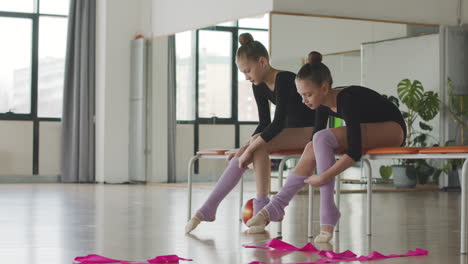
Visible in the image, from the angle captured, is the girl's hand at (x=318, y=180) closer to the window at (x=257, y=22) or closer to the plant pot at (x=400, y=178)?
the window at (x=257, y=22)

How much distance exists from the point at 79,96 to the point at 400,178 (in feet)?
12.2

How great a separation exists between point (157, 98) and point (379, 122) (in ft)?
17.6

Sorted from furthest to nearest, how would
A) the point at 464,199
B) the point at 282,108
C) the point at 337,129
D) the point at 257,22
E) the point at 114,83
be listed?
the point at 114,83, the point at 257,22, the point at 282,108, the point at 337,129, the point at 464,199

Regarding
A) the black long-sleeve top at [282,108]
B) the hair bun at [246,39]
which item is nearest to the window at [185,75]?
the black long-sleeve top at [282,108]

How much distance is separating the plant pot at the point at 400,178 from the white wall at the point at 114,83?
3053 millimetres

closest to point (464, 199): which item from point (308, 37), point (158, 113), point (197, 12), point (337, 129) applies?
point (337, 129)

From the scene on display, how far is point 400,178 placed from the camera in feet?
24.1

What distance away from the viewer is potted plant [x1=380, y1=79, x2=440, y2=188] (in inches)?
287

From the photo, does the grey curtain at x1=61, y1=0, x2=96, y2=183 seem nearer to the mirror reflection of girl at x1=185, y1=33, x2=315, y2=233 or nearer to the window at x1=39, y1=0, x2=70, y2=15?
the window at x1=39, y1=0, x2=70, y2=15

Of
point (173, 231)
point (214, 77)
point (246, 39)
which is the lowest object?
point (173, 231)

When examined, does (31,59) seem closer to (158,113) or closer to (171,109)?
(158,113)

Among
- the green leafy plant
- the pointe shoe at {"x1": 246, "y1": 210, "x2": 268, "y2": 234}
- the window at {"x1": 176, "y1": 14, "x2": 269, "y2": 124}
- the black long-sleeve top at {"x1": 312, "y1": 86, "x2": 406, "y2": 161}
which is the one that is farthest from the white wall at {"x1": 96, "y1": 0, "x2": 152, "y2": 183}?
the black long-sleeve top at {"x1": 312, "y1": 86, "x2": 406, "y2": 161}

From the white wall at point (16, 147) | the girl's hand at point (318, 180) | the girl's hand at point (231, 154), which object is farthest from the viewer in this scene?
the white wall at point (16, 147)

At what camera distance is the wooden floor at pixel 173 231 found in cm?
254
